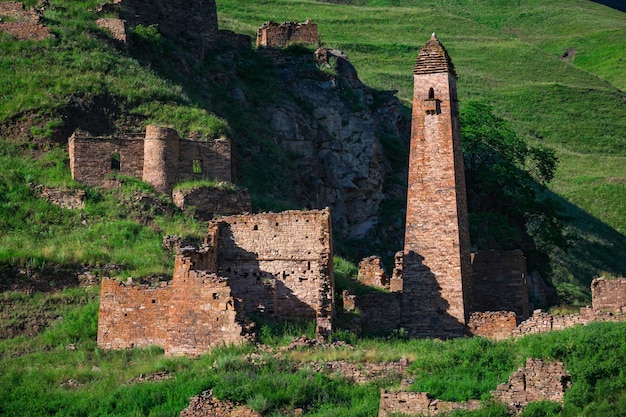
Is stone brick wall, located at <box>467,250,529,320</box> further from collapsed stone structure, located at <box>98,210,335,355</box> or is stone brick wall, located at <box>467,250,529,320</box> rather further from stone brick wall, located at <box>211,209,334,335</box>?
collapsed stone structure, located at <box>98,210,335,355</box>

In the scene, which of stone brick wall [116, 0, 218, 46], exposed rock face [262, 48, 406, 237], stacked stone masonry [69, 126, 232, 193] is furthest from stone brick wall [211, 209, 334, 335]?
stone brick wall [116, 0, 218, 46]

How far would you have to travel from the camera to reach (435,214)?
4125cm

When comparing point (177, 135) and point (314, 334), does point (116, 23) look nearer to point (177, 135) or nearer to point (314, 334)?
point (177, 135)

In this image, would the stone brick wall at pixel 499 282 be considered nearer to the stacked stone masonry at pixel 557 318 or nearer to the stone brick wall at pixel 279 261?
the stacked stone masonry at pixel 557 318

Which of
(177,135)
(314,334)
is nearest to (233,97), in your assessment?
(177,135)

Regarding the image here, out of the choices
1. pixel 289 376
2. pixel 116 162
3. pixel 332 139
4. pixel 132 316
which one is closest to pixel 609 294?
pixel 289 376

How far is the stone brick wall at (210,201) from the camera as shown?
4416cm

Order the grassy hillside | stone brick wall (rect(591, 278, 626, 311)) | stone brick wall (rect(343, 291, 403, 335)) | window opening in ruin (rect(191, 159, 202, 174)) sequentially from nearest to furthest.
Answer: the grassy hillside, stone brick wall (rect(591, 278, 626, 311)), stone brick wall (rect(343, 291, 403, 335)), window opening in ruin (rect(191, 159, 202, 174))

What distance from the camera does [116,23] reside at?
51.8 m

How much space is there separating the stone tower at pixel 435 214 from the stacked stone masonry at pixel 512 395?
803 cm

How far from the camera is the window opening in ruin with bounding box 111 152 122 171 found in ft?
147

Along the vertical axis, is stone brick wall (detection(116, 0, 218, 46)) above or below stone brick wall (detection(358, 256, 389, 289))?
above

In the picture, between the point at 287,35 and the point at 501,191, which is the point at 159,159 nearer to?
the point at 501,191

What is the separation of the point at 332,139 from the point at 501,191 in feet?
21.3
